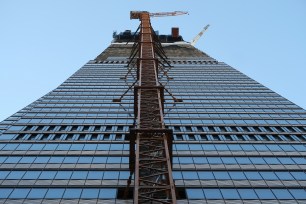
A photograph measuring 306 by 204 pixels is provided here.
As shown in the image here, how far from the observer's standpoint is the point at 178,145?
38.7 m

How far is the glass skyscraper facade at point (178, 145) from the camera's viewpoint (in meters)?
30.4

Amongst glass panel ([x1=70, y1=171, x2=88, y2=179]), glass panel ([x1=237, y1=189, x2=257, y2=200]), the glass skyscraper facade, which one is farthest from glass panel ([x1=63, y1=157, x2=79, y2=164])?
glass panel ([x1=237, y1=189, x2=257, y2=200])

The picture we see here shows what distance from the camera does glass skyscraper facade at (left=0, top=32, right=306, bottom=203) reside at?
3038 centimetres

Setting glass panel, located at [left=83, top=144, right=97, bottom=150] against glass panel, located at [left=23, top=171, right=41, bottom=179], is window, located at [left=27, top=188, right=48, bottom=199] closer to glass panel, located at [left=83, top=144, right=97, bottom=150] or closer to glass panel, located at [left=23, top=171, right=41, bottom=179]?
glass panel, located at [left=23, top=171, right=41, bottom=179]

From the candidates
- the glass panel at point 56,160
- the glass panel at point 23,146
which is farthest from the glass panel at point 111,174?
the glass panel at point 23,146

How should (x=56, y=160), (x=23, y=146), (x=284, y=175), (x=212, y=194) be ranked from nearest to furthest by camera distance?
(x=212, y=194)
(x=284, y=175)
(x=56, y=160)
(x=23, y=146)

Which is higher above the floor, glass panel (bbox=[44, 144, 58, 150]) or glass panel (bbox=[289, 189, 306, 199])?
glass panel (bbox=[44, 144, 58, 150])

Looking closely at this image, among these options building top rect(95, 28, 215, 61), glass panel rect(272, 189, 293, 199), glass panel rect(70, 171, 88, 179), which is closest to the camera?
glass panel rect(272, 189, 293, 199)

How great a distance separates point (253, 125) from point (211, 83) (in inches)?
727

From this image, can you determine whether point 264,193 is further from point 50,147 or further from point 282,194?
point 50,147

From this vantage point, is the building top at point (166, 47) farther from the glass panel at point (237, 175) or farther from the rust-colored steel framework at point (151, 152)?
the glass panel at point (237, 175)

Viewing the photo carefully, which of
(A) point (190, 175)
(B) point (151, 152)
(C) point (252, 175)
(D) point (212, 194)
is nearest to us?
(B) point (151, 152)

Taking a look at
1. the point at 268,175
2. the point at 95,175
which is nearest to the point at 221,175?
the point at 268,175

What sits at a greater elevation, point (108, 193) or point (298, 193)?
point (108, 193)
